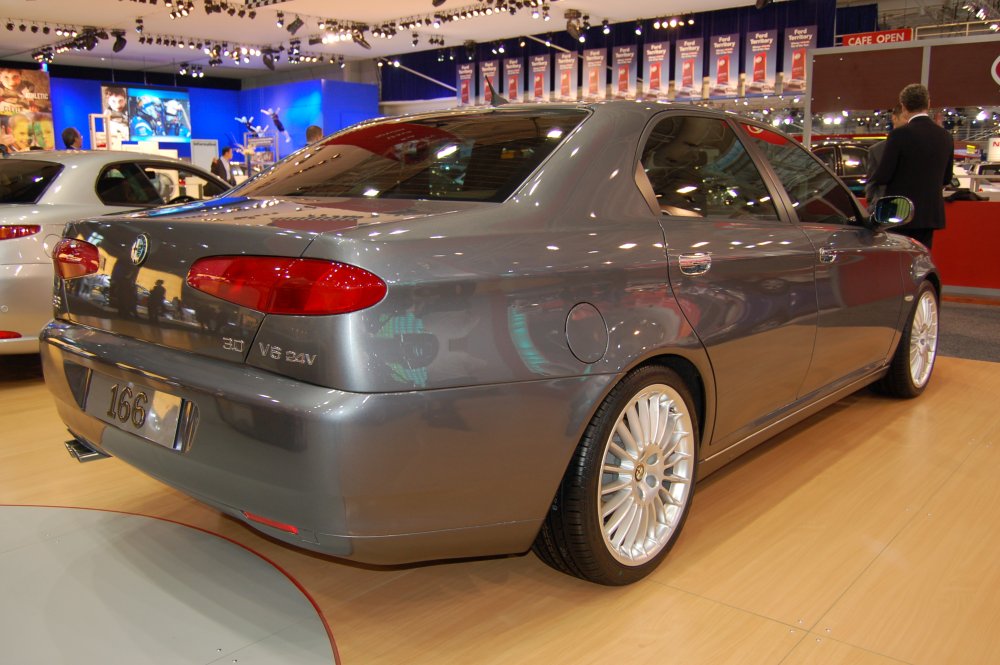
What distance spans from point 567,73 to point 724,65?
11.4 ft

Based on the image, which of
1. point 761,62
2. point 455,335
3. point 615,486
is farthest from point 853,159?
point 455,335

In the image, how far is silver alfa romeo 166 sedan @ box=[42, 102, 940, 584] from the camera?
5.18 feet

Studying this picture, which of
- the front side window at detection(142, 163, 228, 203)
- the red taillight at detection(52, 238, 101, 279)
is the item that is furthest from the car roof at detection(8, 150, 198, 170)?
the red taillight at detection(52, 238, 101, 279)

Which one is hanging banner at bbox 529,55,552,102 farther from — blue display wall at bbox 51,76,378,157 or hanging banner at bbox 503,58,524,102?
blue display wall at bbox 51,76,378,157

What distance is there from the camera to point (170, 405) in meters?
1.80

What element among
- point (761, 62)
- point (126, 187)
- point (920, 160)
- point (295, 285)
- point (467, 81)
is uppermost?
point (467, 81)

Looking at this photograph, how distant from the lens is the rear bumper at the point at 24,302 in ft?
13.1

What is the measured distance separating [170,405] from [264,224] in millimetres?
454

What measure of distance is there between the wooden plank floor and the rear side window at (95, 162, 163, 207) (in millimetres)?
1864

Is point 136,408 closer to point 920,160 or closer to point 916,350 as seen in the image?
point 916,350

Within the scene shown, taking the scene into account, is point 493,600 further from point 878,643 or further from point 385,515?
point 878,643

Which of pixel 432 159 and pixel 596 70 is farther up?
pixel 596 70

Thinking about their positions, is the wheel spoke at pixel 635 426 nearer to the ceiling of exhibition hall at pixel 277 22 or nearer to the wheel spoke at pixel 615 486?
the wheel spoke at pixel 615 486

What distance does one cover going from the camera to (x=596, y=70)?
16.2m
